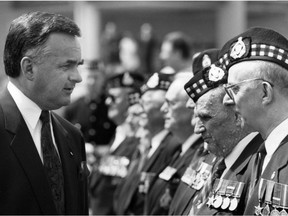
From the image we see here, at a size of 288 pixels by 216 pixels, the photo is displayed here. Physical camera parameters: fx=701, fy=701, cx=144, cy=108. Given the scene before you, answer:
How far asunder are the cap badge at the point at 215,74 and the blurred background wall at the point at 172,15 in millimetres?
6917

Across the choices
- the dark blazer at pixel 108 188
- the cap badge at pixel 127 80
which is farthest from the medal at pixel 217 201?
the cap badge at pixel 127 80

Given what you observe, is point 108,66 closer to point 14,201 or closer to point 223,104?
point 223,104

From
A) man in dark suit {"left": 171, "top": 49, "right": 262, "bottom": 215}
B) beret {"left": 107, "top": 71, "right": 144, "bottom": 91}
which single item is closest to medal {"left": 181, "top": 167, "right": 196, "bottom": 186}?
man in dark suit {"left": 171, "top": 49, "right": 262, "bottom": 215}

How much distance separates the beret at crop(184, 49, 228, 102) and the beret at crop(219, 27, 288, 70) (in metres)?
0.55

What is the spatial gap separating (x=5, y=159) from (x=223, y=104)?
152 cm

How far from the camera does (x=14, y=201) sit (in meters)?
3.60

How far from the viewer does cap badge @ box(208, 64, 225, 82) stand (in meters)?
4.47

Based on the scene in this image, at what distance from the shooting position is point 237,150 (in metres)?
4.37

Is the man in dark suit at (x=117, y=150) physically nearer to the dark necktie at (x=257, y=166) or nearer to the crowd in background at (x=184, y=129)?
the crowd in background at (x=184, y=129)

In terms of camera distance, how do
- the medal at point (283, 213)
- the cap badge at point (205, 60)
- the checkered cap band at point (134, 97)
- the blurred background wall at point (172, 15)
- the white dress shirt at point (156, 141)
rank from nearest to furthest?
the medal at point (283, 213) → the cap badge at point (205, 60) → the white dress shirt at point (156, 141) → the checkered cap band at point (134, 97) → the blurred background wall at point (172, 15)

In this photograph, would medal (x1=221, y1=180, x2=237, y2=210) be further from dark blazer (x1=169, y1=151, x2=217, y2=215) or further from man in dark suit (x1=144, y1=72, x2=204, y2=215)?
man in dark suit (x1=144, y1=72, x2=204, y2=215)

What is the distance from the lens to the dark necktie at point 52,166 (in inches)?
150

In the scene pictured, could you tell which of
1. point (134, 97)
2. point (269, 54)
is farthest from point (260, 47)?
point (134, 97)

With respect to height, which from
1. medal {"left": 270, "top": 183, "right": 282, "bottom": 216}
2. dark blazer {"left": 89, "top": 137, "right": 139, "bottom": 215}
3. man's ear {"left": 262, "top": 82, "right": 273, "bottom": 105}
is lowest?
dark blazer {"left": 89, "top": 137, "right": 139, "bottom": 215}
